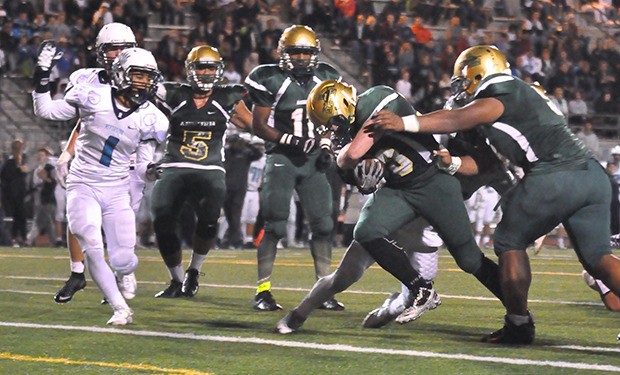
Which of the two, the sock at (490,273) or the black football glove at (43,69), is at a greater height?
the black football glove at (43,69)

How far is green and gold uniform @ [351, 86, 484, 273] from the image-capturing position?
6.39 meters

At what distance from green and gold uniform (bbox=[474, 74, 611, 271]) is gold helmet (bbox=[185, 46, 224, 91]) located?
3193 millimetres

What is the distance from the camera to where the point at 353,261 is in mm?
6445

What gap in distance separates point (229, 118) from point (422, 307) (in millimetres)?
3174

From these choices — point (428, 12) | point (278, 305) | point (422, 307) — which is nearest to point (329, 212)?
point (278, 305)

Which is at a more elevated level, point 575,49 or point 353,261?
point 353,261

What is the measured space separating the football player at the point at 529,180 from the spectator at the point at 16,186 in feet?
35.7

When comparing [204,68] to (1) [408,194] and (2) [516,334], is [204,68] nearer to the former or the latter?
(1) [408,194]

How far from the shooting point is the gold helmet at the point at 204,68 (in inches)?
351

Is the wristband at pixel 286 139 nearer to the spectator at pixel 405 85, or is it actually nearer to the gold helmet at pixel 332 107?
the gold helmet at pixel 332 107

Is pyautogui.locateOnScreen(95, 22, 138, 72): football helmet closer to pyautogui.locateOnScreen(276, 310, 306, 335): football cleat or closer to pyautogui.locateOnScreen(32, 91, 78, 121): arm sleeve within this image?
pyautogui.locateOnScreen(32, 91, 78, 121): arm sleeve

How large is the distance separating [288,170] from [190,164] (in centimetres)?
87

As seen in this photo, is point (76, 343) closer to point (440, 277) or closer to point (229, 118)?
point (229, 118)

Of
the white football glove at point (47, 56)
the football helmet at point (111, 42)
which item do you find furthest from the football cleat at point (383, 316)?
the football helmet at point (111, 42)
